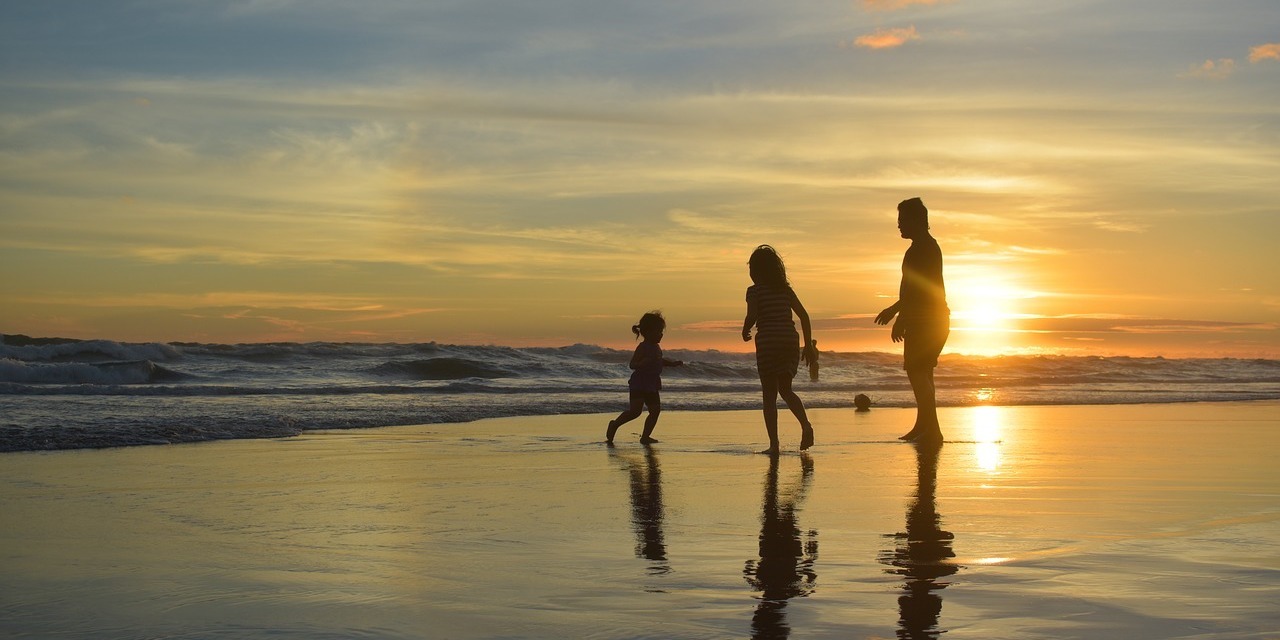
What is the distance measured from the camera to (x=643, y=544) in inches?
184

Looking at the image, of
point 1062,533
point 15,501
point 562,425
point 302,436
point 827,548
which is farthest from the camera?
point 562,425

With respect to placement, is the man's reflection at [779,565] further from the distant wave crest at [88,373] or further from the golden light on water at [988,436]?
the distant wave crest at [88,373]

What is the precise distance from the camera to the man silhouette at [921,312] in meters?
9.93

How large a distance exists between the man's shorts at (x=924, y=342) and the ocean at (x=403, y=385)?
6.02 m

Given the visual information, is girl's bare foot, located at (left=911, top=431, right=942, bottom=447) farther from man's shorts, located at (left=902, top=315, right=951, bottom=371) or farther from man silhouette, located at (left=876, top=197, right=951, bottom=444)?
man's shorts, located at (left=902, top=315, right=951, bottom=371)

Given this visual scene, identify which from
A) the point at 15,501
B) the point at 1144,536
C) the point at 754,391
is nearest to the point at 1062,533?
the point at 1144,536

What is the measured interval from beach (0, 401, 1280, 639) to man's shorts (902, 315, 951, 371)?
110 centimetres

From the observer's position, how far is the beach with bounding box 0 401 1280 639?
3340mm

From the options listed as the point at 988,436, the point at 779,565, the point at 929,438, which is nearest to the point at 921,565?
the point at 779,565

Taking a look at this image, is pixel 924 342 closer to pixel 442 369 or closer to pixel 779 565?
pixel 779 565

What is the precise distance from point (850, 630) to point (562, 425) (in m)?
9.94

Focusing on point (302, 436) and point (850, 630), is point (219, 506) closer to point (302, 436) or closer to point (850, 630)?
point (850, 630)

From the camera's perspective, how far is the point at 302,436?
11.0 meters

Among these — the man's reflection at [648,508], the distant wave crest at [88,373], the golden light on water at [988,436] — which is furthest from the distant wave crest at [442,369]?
the man's reflection at [648,508]
